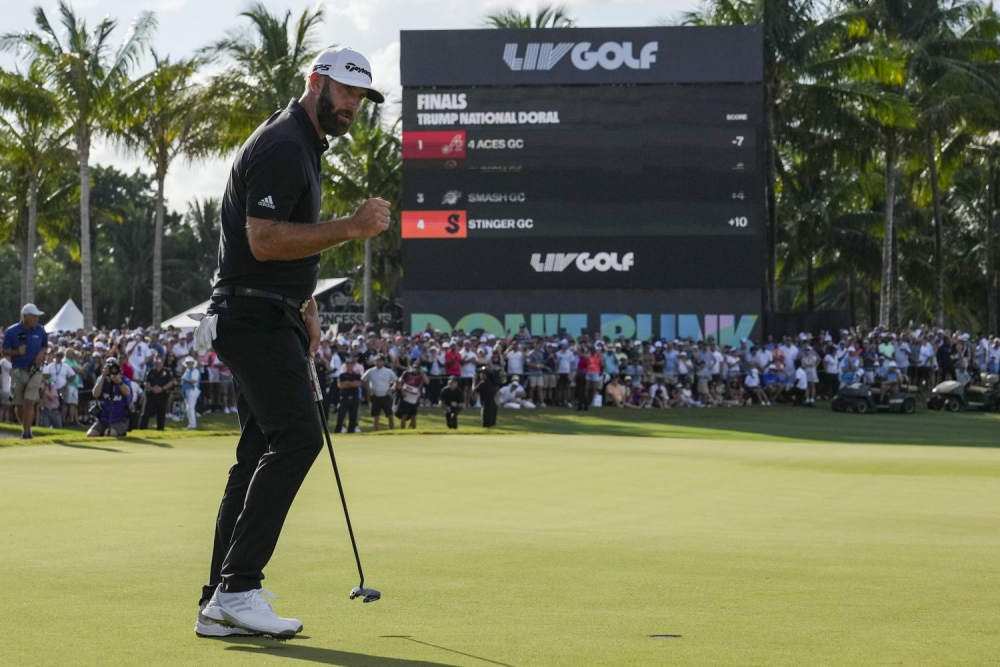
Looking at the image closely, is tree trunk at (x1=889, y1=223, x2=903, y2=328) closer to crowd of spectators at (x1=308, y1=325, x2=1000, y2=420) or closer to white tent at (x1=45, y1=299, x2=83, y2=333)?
crowd of spectators at (x1=308, y1=325, x2=1000, y2=420)

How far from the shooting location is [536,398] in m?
37.0

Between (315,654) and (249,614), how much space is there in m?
0.52

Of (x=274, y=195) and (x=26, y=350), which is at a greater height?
(x=274, y=195)

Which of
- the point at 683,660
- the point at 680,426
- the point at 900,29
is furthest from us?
the point at 900,29

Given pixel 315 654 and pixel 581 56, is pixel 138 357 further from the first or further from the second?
pixel 315 654

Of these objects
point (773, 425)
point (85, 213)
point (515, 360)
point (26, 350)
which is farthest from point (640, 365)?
point (26, 350)

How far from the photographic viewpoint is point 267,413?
5441 mm

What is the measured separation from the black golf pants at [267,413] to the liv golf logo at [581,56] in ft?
110

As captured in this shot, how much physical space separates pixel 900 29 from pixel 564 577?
48.9m

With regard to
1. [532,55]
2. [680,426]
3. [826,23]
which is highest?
[826,23]

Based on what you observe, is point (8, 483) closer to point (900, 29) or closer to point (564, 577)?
point (564, 577)

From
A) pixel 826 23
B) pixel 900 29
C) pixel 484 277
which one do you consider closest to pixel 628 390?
pixel 484 277

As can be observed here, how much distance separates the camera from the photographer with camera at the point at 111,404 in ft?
76.3

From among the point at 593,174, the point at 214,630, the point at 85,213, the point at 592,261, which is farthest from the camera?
the point at 85,213
